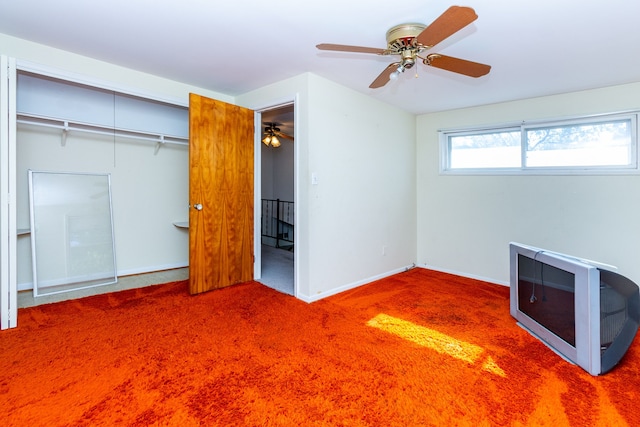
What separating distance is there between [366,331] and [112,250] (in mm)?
2956

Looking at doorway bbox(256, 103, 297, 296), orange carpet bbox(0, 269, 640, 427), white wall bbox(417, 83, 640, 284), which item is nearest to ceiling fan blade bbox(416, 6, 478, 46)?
orange carpet bbox(0, 269, 640, 427)

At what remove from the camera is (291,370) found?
1.90 meters

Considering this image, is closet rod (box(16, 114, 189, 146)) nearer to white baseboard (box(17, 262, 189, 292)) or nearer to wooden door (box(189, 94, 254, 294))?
wooden door (box(189, 94, 254, 294))

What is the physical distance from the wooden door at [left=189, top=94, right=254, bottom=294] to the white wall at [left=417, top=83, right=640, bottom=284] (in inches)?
97.4

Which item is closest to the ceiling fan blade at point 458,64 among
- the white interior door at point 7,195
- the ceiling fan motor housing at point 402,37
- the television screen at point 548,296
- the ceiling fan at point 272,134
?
the ceiling fan motor housing at point 402,37

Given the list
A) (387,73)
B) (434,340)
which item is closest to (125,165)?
(387,73)

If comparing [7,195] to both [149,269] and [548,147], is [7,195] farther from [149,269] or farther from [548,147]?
[548,147]

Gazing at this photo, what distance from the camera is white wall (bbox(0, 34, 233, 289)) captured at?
2.70m

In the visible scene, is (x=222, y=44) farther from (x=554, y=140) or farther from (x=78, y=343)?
(x=554, y=140)

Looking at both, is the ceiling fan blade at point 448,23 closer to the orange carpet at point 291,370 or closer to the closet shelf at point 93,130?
the orange carpet at point 291,370

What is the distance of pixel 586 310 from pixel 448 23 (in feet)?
5.80

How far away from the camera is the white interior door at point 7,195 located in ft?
7.49

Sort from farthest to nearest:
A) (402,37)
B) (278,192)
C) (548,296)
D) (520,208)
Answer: (278,192), (520,208), (548,296), (402,37)

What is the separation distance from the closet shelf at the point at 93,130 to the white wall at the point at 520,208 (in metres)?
3.37
